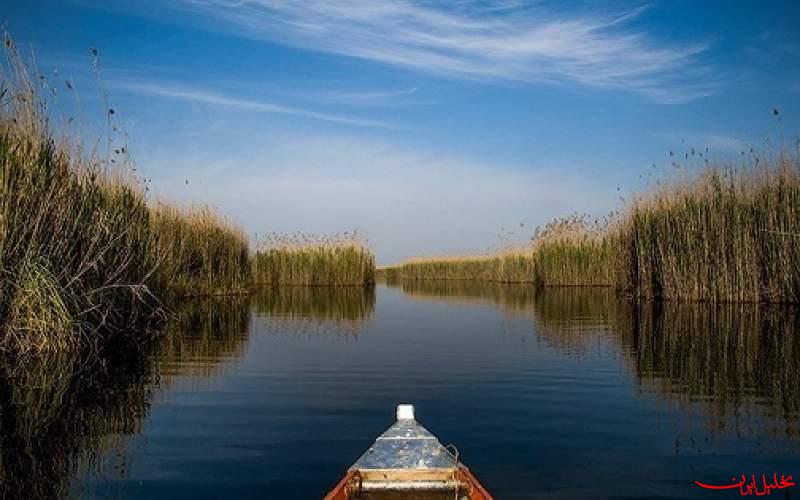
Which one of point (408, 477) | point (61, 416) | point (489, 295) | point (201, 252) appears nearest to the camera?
point (408, 477)

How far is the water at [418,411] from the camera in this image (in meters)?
4.02

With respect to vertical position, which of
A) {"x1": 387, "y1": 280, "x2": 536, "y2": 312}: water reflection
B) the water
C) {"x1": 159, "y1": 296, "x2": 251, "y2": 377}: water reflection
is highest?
{"x1": 387, "y1": 280, "x2": 536, "y2": 312}: water reflection

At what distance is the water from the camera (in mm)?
4016

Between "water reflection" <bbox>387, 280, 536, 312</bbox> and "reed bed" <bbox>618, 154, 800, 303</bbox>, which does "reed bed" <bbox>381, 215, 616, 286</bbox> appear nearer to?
"water reflection" <bbox>387, 280, 536, 312</bbox>

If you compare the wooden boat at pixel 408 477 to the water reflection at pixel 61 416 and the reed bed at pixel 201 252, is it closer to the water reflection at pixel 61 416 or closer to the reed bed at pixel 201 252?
the water reflection at pixel 61 416

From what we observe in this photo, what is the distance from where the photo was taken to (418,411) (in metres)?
5.79

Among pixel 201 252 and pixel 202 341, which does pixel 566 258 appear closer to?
pixel 201 252

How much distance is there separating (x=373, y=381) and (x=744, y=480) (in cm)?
395

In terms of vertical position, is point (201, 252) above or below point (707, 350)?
above

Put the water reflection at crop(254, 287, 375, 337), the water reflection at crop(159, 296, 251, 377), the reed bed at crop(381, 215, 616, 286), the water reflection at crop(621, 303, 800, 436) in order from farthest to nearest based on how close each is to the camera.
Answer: the reed bed at crop(381, 215, 616, 286), the water reflection at crop(254, 287, 375, 337), the water reflection at crop(159, 296, 251, 377), the water reflection at crop(621, 303, 800, 436)

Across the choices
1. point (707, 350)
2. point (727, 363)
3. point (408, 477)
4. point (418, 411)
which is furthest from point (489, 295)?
point (408, 477)

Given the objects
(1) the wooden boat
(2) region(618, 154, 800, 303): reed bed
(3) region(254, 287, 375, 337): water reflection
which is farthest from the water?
(2) region(618, 154, 800, 303): reed bed

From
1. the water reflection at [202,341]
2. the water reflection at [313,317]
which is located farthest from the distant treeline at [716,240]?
the water reflection at [202,341]

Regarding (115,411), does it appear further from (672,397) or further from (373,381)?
(672,397)
